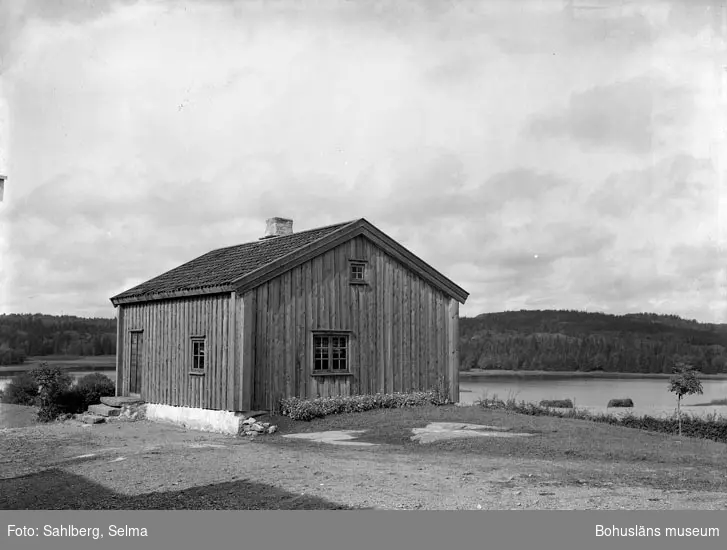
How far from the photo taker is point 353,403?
21.1m

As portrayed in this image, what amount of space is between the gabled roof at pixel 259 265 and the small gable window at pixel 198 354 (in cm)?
131

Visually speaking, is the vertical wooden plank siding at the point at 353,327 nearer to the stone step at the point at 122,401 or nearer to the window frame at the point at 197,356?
the window frame at the point at 197,356

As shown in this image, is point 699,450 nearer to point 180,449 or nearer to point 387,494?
point 387,494

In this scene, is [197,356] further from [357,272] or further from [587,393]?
[587,393]

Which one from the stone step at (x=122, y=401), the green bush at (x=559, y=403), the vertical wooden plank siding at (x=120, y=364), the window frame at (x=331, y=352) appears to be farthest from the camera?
the green bush at (x=559, y=403)

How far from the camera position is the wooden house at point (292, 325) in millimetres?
19891

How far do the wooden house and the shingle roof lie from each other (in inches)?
2.9

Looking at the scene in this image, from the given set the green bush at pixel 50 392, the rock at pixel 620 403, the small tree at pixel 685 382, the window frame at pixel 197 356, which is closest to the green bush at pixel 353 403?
the window frame at pixel 197 356

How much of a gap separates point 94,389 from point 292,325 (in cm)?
1152

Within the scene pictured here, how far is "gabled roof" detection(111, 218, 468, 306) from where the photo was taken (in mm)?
20125

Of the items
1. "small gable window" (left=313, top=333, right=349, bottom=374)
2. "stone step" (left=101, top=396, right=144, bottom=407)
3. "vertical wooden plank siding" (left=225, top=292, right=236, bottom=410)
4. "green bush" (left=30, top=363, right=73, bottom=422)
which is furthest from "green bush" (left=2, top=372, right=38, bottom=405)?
"small gable window" (left=313, top=333, right=349, bottom=374)

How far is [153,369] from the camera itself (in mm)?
23422
